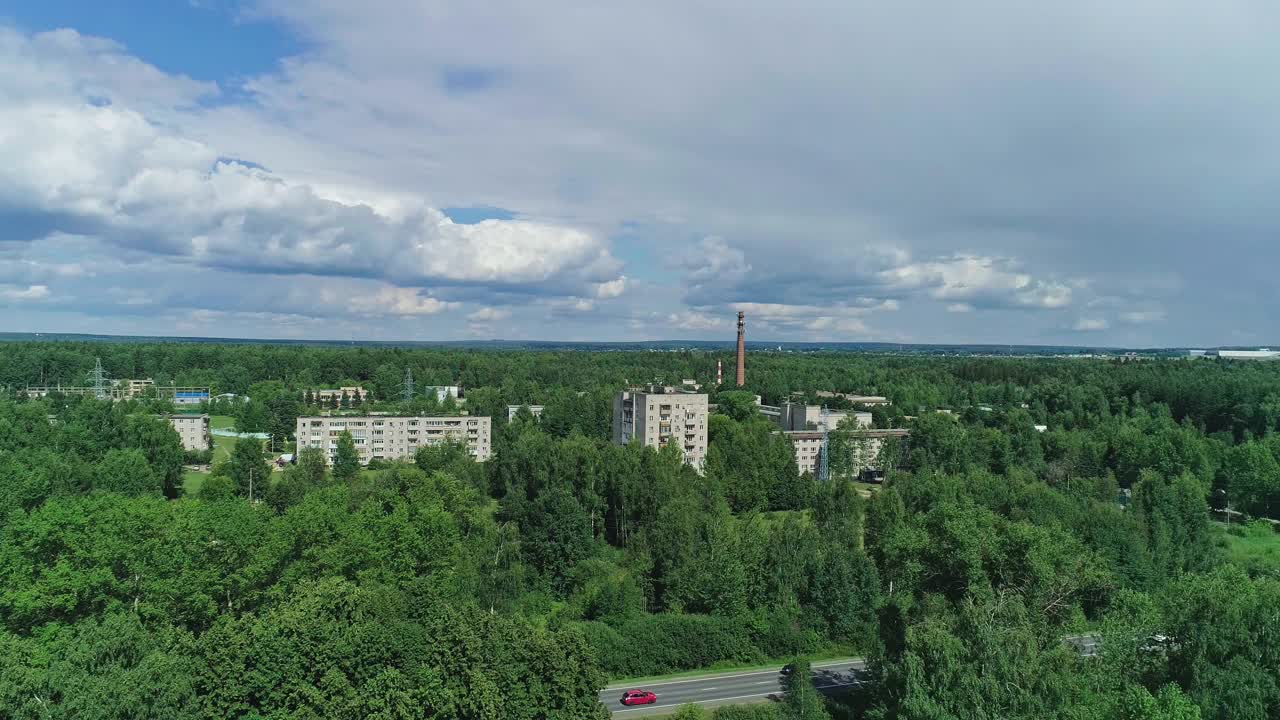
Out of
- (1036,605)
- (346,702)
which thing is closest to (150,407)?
(346,702)

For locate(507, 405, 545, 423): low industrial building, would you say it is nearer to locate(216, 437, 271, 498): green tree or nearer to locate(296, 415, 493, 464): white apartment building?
locate(296, 415, 493, 464): white apartment building

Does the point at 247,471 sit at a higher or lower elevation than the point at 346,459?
higher

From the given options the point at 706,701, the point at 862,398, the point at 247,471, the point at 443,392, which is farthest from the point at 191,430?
the point at 862,398

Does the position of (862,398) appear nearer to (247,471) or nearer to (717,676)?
(247,471)

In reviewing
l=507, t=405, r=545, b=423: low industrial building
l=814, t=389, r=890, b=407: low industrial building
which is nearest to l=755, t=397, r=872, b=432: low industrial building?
l=814, t=389, r=890, b=407: low industrial building

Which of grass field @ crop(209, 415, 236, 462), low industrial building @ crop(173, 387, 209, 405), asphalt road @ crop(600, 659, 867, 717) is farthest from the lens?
low industrial building @ crop(173, 387, 209, 405)

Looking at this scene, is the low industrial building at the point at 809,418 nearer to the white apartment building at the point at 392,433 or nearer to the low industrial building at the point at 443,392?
the white apartment building at the point at 392,433

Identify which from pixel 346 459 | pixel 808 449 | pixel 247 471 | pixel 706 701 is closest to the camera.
Result: pixel 706 701
